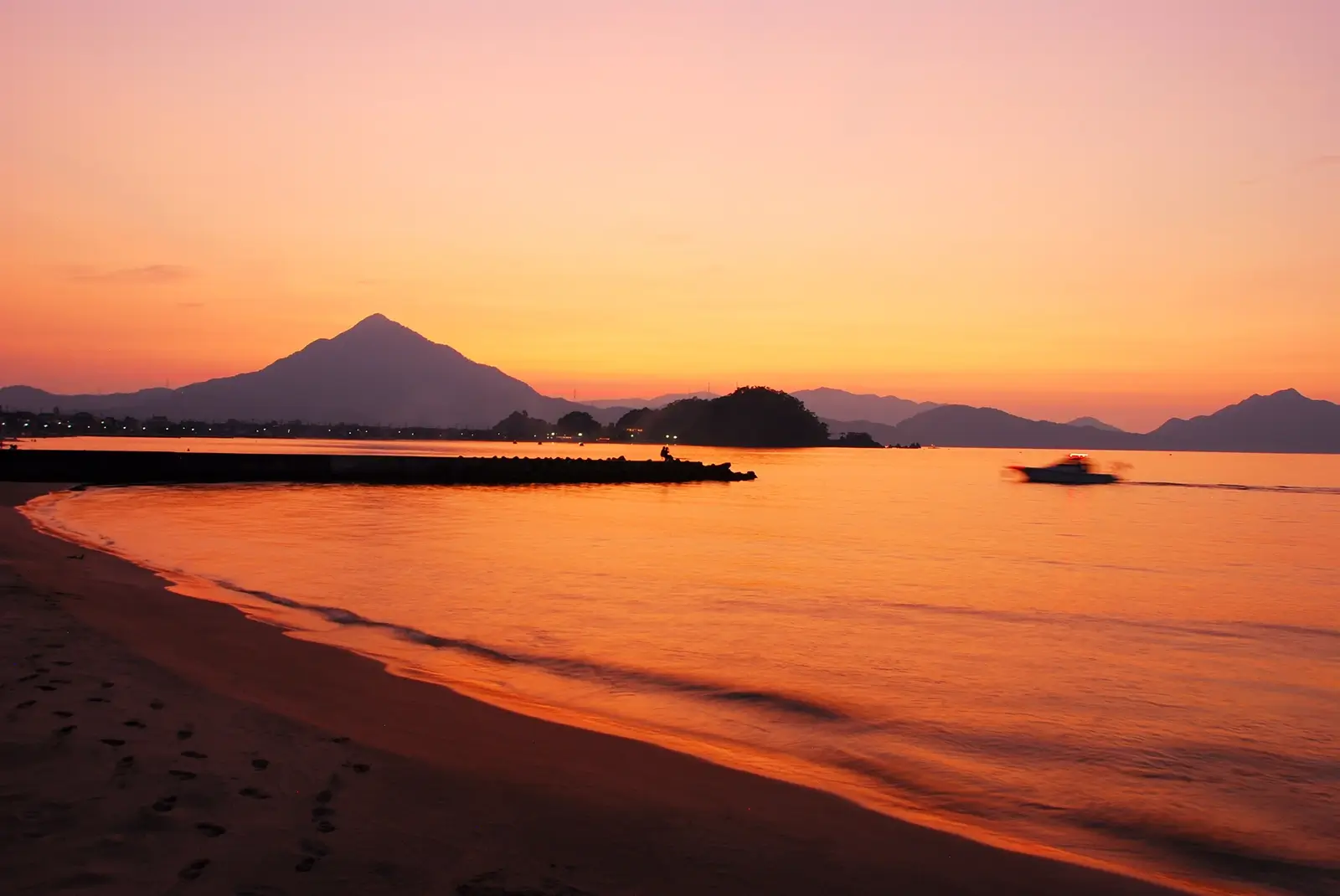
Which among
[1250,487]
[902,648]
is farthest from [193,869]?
[1250,487]

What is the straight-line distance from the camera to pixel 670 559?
3167cm

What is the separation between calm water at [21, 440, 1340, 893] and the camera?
372 inches

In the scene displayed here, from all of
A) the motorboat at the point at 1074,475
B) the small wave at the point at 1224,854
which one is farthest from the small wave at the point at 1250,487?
the small wave at the point at 1224,854

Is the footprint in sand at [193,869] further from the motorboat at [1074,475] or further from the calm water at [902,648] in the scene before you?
the motorboat at [1074,475]

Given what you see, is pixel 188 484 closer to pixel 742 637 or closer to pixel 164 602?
pixel 164 602

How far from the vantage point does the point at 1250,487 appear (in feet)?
368

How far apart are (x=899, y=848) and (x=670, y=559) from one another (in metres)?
24.4

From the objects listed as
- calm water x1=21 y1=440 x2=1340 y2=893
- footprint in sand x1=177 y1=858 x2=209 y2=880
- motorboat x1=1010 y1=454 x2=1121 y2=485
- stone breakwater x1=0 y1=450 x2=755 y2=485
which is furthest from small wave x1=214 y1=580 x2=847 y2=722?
motorboat x1=1010 y1=454 x2=1121 y2=485

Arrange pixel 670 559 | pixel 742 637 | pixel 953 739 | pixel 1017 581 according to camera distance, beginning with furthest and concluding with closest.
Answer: pixel 670 559, pixel 1017 581, pixel 742 637, pixel 953 739

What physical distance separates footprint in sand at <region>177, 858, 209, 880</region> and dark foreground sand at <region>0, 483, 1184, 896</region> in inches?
0.8

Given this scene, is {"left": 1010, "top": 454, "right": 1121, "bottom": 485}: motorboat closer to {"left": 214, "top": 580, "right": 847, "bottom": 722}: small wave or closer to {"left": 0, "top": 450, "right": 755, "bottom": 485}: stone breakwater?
{"left": 0, "top": 450, "right": 755, "bottom": 485}: stone breakwater

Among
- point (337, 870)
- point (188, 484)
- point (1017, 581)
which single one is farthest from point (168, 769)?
point (188, 484)

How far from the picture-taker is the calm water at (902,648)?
944 cm

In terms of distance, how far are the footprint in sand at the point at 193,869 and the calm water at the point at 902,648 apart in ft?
18.7
